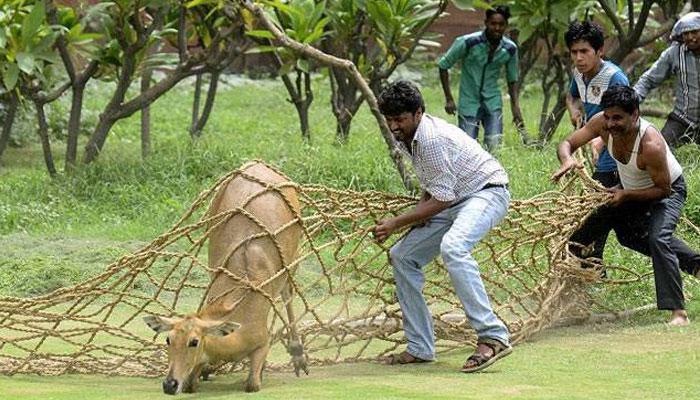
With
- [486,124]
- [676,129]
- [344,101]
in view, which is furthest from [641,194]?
[344,101]

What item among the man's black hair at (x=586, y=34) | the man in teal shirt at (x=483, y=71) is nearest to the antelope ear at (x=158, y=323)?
the man's black hair at (x=586, y=34)

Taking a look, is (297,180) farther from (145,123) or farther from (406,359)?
(406,359)

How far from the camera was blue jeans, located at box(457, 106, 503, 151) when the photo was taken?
43.7 feet

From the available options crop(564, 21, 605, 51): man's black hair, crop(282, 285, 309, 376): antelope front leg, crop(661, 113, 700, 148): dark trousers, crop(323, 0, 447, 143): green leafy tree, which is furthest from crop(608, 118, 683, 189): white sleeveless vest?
crop(323, 0, 447, 143): green leafy tree

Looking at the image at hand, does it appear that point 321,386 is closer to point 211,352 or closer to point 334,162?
point 211,352

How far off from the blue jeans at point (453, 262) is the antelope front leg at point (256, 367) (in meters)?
0.91

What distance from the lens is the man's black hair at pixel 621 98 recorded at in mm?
8316

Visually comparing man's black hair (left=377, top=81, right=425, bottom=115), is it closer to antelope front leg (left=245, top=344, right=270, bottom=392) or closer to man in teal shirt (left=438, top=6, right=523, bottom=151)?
antelope front leg (left=245, top=344, right=270, bottom=392)

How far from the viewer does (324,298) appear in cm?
880

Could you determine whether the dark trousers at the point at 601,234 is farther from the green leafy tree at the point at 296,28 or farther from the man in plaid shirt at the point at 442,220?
the green leafy tree at the point at 296,28

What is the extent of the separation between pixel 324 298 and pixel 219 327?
1.93 meters

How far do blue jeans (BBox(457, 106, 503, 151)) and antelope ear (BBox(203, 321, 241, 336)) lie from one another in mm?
6663

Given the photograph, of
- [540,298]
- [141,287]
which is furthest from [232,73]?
[540,298]

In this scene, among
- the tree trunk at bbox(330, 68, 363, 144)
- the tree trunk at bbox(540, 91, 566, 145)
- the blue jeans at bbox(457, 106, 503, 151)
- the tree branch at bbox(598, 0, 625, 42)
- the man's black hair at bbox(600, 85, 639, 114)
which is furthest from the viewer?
the tree trunk at bbox(330, 68, 363, 144)
